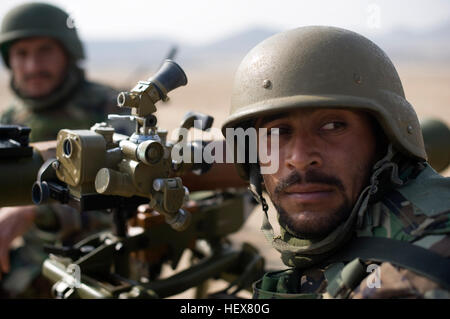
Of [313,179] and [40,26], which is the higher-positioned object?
[40,26]

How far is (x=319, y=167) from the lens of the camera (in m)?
2.15

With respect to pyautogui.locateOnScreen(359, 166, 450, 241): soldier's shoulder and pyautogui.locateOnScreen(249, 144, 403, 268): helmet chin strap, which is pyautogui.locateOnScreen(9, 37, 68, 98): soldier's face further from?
pyautogui.locateOnScreen(359, 166, 450, 241): soldier's shoulder

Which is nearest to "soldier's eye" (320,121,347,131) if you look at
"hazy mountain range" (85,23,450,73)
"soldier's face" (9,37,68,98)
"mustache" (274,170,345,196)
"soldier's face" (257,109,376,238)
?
"soldier's face" (257,109,376,238)

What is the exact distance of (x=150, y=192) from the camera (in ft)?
7.34

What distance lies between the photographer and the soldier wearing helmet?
2025 mm

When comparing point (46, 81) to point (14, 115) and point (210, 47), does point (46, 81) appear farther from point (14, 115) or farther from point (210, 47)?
point (210, 47)

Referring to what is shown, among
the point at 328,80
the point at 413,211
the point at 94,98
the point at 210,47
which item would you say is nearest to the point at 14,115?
the point at 94,98

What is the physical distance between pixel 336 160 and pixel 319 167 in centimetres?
9

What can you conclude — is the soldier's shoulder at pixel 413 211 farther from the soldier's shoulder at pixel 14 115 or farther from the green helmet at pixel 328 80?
the soldier's shoulder at pixel 14 115

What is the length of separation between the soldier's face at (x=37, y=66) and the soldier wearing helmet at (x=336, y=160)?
12.3ft

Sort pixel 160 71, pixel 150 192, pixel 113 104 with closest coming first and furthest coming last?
pixel 150 192 < pixel 160 71 < pixel 113 104
